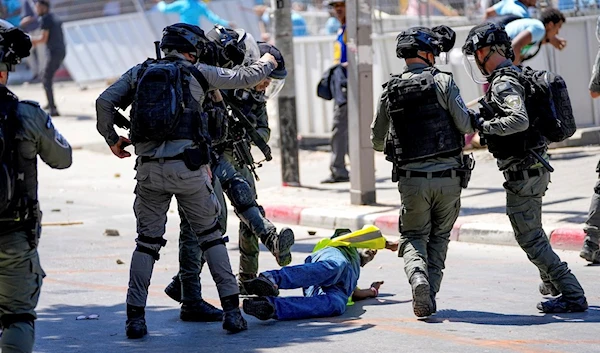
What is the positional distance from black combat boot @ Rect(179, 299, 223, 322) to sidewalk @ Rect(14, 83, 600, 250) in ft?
12.3

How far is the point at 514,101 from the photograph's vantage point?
7086 millimetres

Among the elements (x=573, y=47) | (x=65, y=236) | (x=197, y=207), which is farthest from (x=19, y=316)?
(x=573, y=47)

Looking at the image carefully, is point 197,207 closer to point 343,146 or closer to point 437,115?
point 437,115

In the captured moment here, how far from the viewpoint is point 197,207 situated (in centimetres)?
704

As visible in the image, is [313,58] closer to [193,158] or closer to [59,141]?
[193,158]

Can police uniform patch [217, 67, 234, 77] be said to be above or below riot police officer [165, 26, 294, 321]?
above

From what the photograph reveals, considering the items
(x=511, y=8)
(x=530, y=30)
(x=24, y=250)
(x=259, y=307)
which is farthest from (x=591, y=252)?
(x=24, y=250)

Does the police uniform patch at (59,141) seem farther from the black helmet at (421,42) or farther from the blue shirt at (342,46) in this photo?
→ the blue shirt at (342,46)

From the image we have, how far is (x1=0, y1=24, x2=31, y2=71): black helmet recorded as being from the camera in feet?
18.6

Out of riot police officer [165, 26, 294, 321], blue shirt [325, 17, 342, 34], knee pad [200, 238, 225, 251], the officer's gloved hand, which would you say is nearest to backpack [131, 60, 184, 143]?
riot police officer [165, 26, 294, 321]

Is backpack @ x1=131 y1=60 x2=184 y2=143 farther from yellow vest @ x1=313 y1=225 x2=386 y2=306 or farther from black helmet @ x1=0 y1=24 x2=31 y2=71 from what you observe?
yellow vest @ x1=313 y1=225 x2=386 y2=306

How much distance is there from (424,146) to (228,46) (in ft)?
5.19

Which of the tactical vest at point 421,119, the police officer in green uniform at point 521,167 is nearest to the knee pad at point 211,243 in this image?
the tactical vest at point 421,119

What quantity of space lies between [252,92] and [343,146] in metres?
5.81
